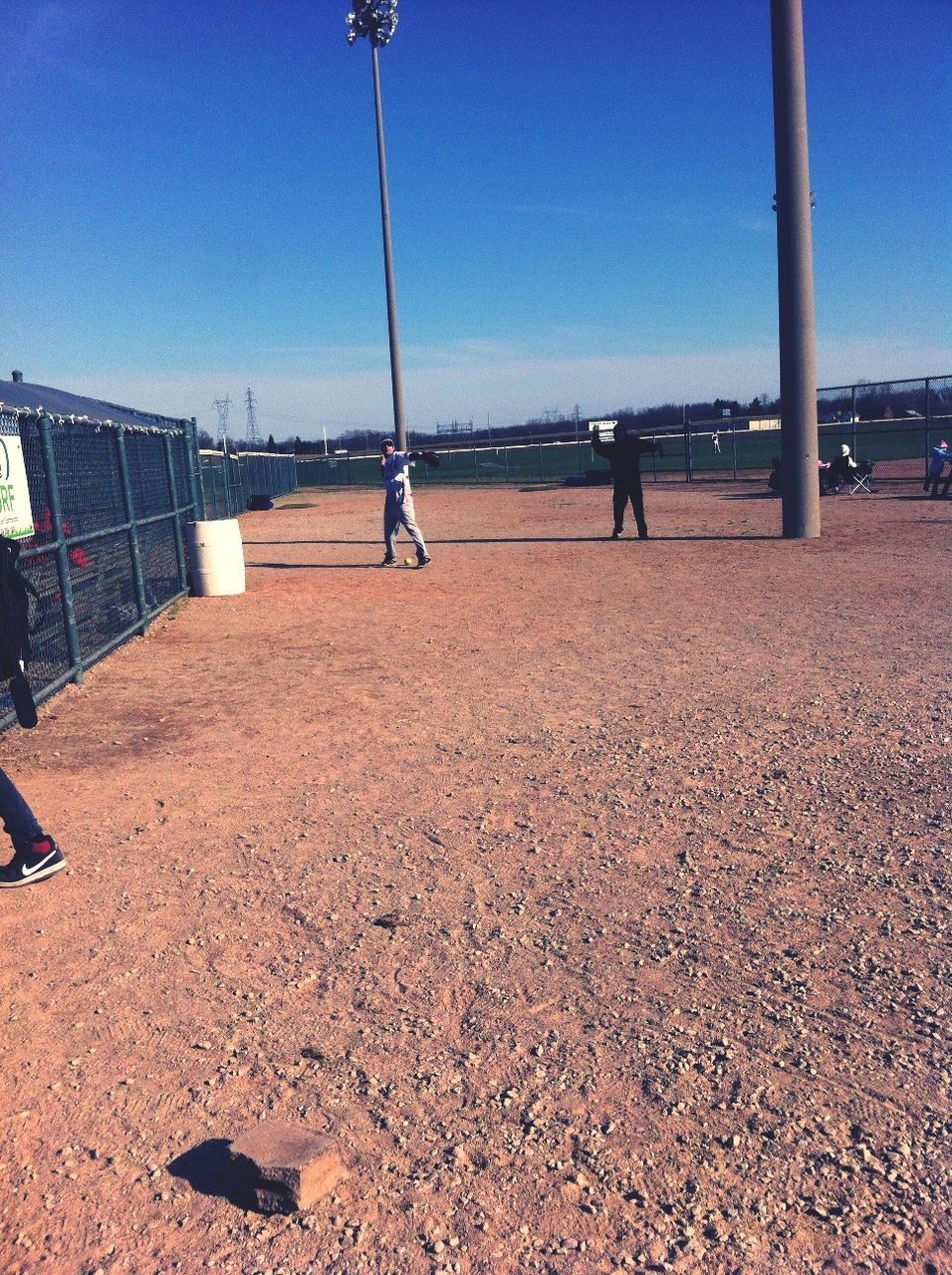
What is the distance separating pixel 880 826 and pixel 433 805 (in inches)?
84.0

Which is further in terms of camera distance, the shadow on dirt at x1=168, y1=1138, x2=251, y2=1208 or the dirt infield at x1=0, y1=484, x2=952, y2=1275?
the shadow on dirt at x1=168, y1=1138, x2=251, y2=1208

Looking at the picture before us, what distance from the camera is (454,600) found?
43.6ft

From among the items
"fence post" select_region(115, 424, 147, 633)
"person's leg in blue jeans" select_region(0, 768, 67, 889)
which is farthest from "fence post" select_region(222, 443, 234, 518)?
"person's leg in blue jeans" select_region(0, 768, 67, 889)

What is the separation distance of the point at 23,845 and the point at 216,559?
10281 mm

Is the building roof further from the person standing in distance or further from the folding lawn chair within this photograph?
the folding lawn chair

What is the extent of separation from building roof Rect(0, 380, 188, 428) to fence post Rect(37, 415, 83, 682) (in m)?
5.35

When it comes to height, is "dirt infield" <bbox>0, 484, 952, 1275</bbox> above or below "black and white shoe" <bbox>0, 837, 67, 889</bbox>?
below

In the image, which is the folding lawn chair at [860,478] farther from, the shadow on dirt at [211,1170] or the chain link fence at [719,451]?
the shadow on dirt at [211,1170]

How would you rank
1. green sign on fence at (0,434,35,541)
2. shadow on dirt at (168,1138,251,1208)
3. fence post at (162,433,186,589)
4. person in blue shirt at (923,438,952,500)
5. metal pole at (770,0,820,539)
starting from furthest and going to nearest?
person in blue shirt at (923,438,952,500) < metal pole at (770,0,820,539) < fence post at (162,433,186,589) < green sign on fence at (0,434,35,541) < shadow on dirt at (168,1138,251,1208)

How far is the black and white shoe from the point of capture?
16.0 feet

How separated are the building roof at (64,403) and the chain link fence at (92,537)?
129 cm

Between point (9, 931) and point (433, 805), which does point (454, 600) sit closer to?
point (433, 805)

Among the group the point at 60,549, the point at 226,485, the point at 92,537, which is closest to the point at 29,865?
the point at 60,549

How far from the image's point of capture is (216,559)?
1489 cm
